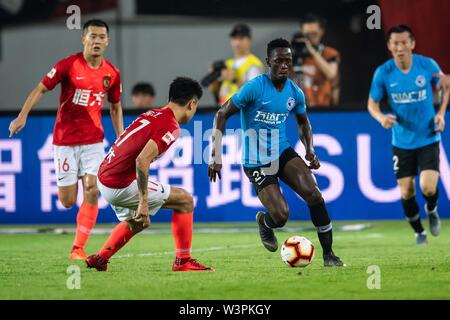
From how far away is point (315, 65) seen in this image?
45.3ft

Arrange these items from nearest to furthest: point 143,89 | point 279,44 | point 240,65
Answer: point 279,44, point 240,65, point 143,89

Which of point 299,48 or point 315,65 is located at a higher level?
point 299,48

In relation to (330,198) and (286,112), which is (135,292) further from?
(330,198)

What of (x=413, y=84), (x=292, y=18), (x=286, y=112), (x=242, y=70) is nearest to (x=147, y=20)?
(x=292, y=18)

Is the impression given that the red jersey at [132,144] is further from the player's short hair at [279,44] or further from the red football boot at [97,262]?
the player's short hair at [279,44]

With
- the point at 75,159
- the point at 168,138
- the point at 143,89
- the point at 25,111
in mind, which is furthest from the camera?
the point at 143,89

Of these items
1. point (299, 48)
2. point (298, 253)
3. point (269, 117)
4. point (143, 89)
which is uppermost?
point (299, 48)

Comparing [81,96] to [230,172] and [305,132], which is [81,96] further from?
[230,172]

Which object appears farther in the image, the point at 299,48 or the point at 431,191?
the point at 299,48

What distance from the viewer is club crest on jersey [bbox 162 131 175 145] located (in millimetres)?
8273

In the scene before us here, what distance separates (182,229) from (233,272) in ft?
1.72

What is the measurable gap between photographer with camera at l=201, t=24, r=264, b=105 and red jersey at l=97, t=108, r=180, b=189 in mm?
4918

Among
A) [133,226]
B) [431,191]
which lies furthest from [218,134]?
[431,191]
